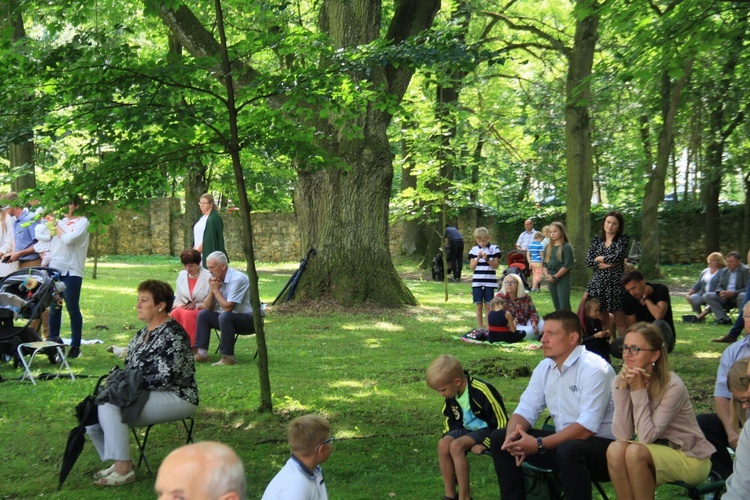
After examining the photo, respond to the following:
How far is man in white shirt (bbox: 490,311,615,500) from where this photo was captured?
456 centimetres

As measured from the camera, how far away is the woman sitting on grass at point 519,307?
40.9 feet

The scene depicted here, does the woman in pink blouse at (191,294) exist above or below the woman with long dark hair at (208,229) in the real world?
below

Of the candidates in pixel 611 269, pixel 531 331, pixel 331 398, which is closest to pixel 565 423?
pixel 331 398

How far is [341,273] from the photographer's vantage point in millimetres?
15586

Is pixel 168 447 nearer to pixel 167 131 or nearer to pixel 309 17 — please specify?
pixel 167 131

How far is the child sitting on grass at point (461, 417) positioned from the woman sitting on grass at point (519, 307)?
7196mm

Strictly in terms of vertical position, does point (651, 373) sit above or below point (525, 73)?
below

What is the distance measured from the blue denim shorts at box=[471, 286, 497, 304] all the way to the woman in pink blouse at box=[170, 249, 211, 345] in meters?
4.74

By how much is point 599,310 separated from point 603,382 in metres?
5.81

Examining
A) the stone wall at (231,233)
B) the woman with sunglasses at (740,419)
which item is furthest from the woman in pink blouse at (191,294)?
the stone wall at (231,233)

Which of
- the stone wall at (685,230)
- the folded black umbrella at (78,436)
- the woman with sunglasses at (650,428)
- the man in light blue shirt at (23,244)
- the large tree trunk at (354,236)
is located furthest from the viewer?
the stone wall at (685,230)

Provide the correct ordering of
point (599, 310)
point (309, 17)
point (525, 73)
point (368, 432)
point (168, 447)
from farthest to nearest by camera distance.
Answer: point (525, 73)
point (309, 17)
point (599, 310)
point (368, 432)
point (168, 447)

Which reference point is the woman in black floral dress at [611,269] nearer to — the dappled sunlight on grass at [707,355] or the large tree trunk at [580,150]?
the dappled sunlight on grass at [707,355]

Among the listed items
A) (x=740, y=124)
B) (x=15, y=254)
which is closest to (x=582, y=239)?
(x=740, y=124)
